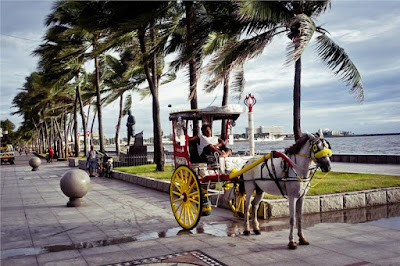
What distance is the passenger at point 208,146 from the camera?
8304 millimetres

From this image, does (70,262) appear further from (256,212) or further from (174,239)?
(256,212)

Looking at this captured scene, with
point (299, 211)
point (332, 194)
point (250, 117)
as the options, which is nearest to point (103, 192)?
point (250, 117)

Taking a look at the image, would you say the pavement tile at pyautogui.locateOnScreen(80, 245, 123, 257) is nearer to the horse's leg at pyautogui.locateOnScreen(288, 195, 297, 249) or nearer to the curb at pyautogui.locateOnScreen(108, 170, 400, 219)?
the horse's leg at pyautogui.locateOnScreen(288, 195, 297, 249)

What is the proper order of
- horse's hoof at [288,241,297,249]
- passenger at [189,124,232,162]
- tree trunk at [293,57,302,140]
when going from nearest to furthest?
horse's hoof at [288,241,297,249], passenger at [189,124,232,162], tree trunk at [293,57,302,140]

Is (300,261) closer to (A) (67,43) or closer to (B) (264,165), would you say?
(B) (264,165)

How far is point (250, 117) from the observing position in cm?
1445

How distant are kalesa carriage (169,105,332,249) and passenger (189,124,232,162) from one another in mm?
141

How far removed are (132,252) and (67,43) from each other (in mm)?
27594

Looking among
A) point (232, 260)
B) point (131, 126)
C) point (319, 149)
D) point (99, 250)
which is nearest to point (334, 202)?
point (319, 149)

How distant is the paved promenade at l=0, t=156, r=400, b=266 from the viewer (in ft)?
19.0

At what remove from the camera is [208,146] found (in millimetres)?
8375

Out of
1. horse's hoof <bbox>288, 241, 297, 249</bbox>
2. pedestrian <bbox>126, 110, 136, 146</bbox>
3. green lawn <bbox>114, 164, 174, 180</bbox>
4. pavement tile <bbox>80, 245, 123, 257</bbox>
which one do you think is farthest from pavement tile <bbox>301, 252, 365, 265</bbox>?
pedestrian <bbox>126, 110, 136, 146</bbox>

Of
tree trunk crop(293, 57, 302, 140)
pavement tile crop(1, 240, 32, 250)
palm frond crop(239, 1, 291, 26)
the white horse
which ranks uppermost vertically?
palm frond crop(239, 1, 291, 26)

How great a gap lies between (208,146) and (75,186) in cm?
514
